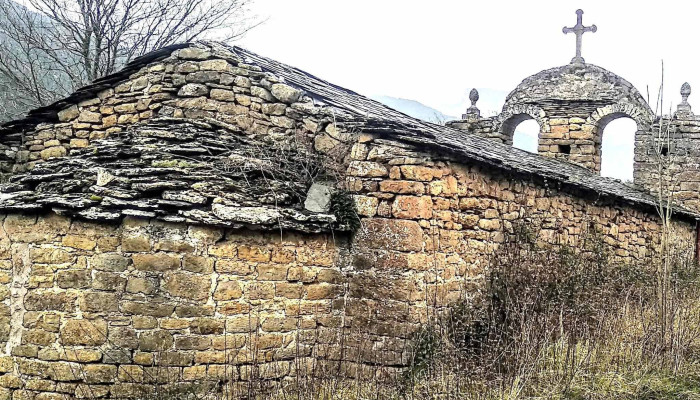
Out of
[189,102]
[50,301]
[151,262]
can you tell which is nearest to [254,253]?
[151,262]

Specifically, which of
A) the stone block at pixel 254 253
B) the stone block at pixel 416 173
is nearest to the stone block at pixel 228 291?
the stone block at pixel 254 253

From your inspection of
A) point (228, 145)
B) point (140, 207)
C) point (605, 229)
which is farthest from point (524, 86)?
point (140, 207)

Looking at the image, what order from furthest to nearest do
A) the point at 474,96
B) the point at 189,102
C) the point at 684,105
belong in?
the point at 474,96, the point at 684,105, the point at 189,102

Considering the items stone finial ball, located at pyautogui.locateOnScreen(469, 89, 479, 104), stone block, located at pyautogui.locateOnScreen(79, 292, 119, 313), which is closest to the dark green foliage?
stone block, located at pyautogui.locateOnScreen(79, 292, 119, 313)

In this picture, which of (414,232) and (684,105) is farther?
(684,105)

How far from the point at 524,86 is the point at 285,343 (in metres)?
9.30

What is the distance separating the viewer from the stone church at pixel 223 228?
4.74 m

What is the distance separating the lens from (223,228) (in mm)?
4895

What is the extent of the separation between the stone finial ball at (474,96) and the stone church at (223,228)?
6.29 m

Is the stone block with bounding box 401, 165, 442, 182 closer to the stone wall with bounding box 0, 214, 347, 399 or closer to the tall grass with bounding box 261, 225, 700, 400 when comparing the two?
the tall grass with bounding box 261, 225, 700, 400

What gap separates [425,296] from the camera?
5.54 metres

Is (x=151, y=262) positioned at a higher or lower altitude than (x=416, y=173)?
lower

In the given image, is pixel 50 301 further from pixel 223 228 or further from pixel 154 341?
pixel 223 228

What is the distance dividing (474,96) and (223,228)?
9.63 meters
